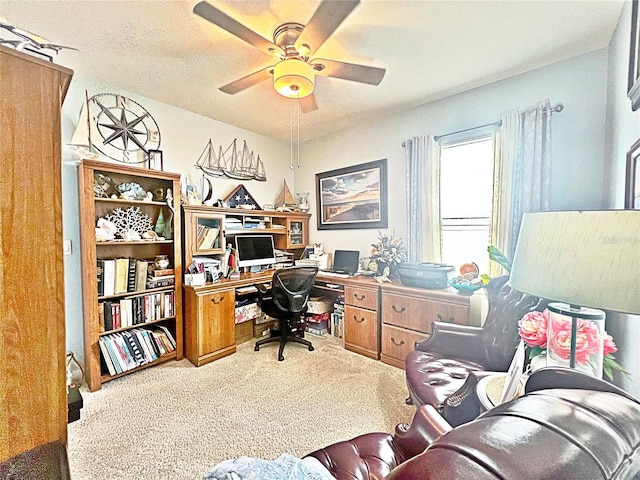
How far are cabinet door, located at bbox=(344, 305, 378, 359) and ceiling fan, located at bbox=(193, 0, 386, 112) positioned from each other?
2129 mm

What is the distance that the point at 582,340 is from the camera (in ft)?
3.07

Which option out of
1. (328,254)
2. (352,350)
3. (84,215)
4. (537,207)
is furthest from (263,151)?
(537,207)

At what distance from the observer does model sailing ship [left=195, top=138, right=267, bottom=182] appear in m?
3.29

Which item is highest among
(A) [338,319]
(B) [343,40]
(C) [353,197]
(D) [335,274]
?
(B) [343,40]

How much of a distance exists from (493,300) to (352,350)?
1567 millimetres

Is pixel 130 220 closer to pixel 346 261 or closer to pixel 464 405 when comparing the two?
pixel 346 261

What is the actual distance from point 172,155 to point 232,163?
707 mm

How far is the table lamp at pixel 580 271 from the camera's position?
2.22ft

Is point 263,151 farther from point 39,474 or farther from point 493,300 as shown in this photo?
point 39,474

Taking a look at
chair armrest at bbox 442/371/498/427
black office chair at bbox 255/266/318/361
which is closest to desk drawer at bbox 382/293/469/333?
black office chair at bbox 255/266/318/361

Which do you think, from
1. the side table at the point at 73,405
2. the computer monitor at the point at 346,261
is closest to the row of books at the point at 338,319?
the computer monitor at the point at 346,261

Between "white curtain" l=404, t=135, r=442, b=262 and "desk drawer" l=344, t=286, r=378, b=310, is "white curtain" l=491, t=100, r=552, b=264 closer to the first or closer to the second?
"white curtain" l=404, t=135, r=442, b=262

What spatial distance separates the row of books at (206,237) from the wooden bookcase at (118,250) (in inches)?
8.8

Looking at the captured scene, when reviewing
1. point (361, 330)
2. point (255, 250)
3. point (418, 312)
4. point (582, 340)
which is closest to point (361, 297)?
point (361, 330)
